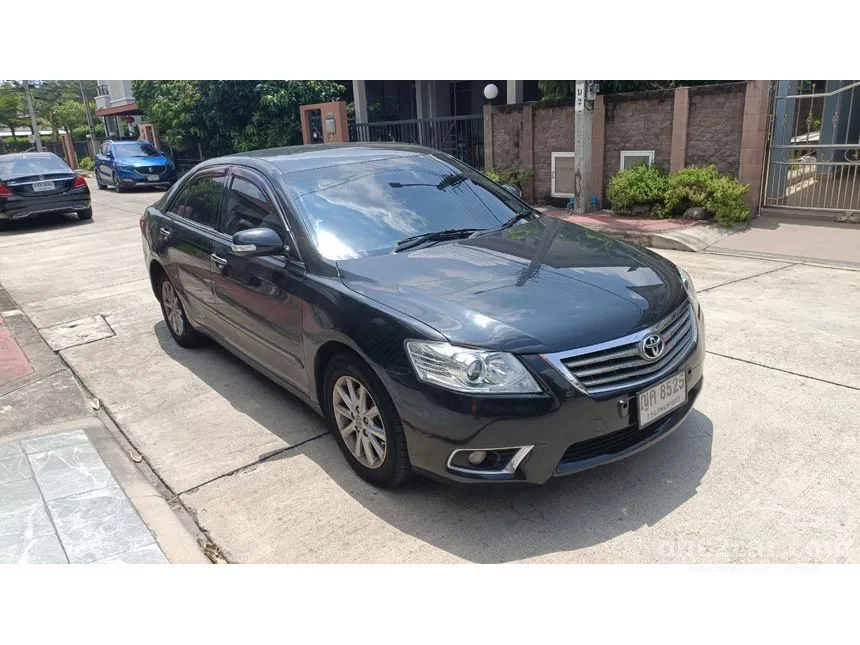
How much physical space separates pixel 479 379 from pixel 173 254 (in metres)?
3.43

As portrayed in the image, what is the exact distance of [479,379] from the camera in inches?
108

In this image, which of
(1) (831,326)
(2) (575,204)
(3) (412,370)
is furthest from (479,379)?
(2) (575,204)

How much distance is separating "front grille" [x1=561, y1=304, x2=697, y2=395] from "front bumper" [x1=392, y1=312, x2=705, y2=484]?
51 millimetres

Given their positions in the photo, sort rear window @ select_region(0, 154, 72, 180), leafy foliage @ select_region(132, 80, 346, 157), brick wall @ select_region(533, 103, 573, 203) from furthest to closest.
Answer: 1. leafy foliage @ select_region(132, 80, 346, 157)
2. rear window @ select_region(0, 154, 72, 180)
3. brick wall @ select_region(533, 103, 573, 203)

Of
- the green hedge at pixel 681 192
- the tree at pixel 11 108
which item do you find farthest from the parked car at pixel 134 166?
the tree at pixel 11 108

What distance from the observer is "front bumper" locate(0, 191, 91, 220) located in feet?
42.3

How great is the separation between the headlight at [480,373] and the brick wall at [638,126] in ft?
28.7

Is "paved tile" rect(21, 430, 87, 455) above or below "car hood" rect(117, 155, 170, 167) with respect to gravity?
below

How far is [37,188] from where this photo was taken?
43.0 ft

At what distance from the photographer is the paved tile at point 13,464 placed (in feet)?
12.1

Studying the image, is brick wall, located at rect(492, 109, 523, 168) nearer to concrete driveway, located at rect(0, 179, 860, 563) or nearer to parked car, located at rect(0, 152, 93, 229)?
concrete driveway, located at rect(0, 179, 860, 563)

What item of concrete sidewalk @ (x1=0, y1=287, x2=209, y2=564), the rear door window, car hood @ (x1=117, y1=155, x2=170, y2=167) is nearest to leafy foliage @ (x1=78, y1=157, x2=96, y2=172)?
car hood @ (x1=117, y1=155, x2=170, y2=167)

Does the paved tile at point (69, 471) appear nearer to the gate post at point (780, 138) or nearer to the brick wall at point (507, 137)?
the gate post at point (780, 138)

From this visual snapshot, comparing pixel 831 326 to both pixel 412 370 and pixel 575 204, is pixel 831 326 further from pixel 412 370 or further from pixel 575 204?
pixel 575 204
